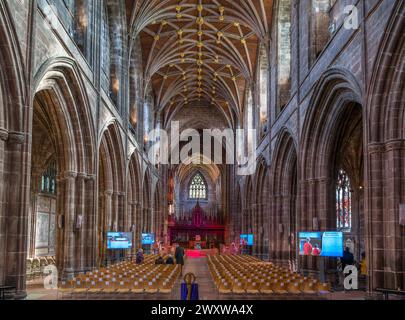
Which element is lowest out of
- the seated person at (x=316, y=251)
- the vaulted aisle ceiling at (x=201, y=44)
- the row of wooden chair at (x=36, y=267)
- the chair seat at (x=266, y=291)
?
the row of wooden chair at (x=36, y=267)

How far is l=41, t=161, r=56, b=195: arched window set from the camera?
103ft

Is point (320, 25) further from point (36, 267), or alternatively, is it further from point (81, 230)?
point (36, 267)

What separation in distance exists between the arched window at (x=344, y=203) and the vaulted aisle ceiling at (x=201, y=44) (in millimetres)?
10300

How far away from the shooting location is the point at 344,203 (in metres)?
34.2

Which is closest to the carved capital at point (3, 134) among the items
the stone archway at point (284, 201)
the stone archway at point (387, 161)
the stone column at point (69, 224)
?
the stone column at point (69, 224)

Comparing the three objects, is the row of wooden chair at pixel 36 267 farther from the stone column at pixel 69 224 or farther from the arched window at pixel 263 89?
the arched window at pixel 263 89

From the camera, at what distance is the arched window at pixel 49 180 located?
31.4 m

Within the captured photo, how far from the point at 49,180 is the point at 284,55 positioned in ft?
56.0

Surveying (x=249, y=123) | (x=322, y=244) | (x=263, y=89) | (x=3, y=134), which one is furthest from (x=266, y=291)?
(x=249, y=123)

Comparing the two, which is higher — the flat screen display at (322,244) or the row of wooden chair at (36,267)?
the flat screen display at (322,244)

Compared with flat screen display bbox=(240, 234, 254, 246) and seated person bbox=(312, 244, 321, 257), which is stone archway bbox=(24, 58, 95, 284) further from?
flat screen display bbox=(240, 234, 254, 246)

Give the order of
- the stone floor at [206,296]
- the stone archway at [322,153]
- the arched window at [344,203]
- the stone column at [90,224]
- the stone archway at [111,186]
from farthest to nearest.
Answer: the arched window at [344,203] < the stone archway at [111,186] < the stone column at [90,224] < the stone archway at [322,153] < the stone floor at [206,296]
